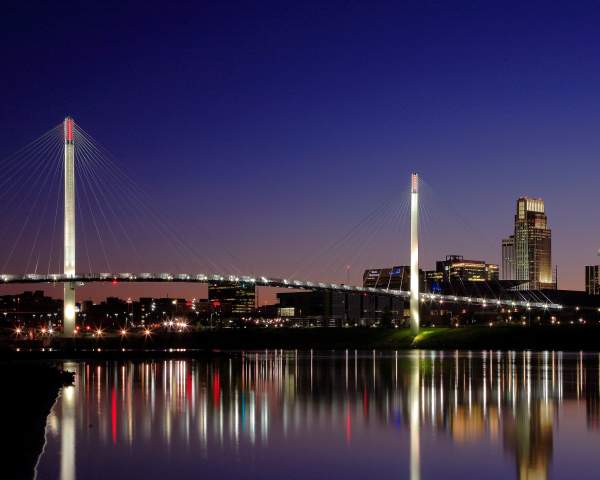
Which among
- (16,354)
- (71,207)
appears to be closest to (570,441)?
(16,354)

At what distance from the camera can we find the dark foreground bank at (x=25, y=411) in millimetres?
15815

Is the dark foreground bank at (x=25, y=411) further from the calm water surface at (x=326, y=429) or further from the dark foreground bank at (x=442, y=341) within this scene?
the dark foreground bank at (x=442, y=341)

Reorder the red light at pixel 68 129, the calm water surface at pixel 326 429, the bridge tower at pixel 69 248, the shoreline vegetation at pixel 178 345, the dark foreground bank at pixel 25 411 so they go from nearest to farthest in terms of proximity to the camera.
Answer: the dark foreground bank at pixel 25 411 < the calm water surface at pixel 326 429 < the shoreline vegetation at pixel 178 345 < the bridge tower at pixel 69 248 < the red light at pixel 68 129

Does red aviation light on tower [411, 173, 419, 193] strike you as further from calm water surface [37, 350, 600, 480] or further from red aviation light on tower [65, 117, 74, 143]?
calm water surface [37, 350, 600, 480]

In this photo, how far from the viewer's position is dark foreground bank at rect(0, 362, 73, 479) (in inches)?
623

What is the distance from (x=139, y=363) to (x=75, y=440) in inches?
1446

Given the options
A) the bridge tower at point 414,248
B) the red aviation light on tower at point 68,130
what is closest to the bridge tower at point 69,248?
the red aviation light on tower at point 68,130

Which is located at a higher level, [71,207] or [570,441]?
[71,207]

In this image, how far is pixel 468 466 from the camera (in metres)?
16.2

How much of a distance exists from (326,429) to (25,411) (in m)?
7.47

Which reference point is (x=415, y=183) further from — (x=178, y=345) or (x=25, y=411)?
(x=25, y=411)

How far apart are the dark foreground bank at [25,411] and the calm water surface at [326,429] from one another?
1.17ft

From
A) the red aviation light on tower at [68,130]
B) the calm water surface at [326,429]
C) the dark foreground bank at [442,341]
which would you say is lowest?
the dark foreground bank at [442,341]

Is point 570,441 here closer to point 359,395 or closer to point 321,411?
point 321,411
